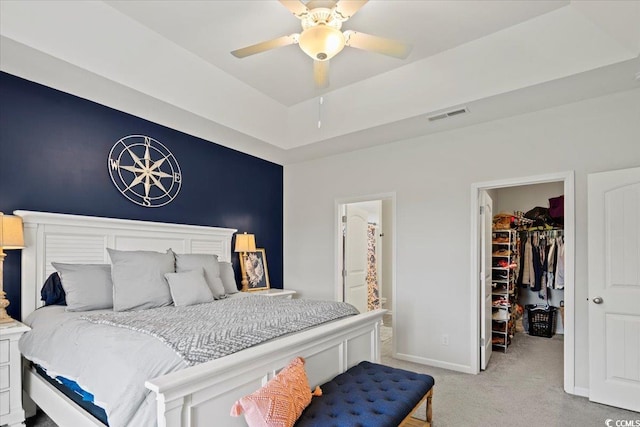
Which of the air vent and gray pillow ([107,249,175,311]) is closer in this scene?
gray pillow ([107,249,175,311])

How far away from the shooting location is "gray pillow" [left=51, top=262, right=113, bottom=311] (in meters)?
2.68

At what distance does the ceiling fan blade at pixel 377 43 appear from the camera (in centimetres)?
229

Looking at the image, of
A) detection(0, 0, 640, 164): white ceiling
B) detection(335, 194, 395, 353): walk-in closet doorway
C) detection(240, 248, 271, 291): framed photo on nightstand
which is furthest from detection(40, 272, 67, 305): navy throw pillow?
detection(335, 194, 395, 353): walk-in closet doorway

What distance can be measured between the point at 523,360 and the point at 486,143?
2548mm

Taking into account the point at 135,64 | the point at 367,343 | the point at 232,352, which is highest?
the point at 135,64

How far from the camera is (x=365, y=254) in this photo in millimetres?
5609

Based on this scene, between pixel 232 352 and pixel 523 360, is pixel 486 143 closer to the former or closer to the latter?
pixel 523 360

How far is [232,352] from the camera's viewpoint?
1.81m

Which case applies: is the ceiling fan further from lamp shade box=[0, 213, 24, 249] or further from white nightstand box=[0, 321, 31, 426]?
white nightstand box=[0, 321, 31, 426]

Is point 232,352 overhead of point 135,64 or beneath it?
beneath

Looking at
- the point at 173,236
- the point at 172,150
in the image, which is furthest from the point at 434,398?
the point at 172,150

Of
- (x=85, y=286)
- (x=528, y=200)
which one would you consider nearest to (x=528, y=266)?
(x=528, y=200)

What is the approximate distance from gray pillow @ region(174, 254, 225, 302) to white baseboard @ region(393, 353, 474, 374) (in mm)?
2250

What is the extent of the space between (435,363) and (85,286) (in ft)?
11.5
